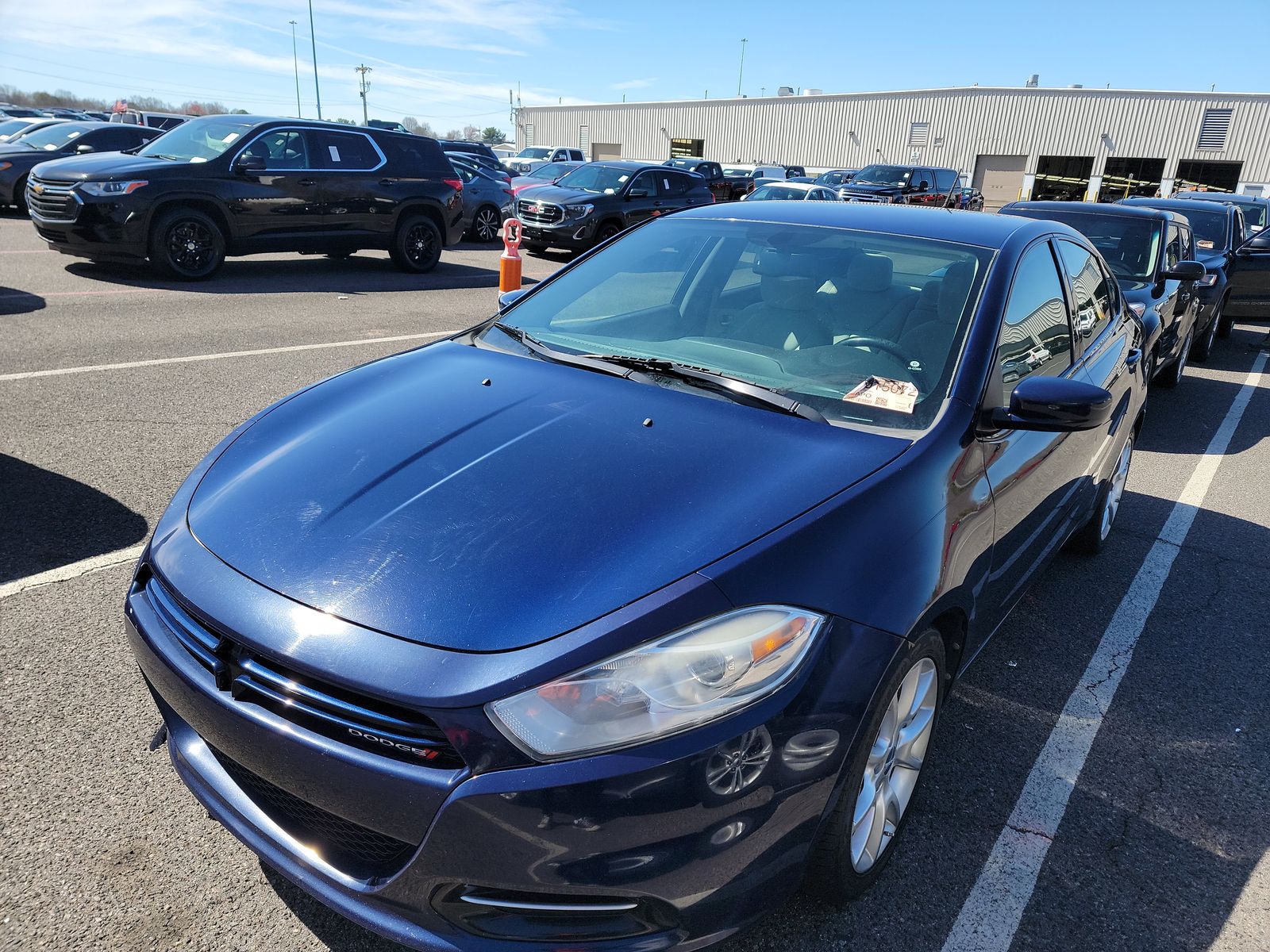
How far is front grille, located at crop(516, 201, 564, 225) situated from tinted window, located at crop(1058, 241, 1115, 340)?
→ 38.3 feet

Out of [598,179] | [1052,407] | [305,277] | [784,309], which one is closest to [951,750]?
[1052,407]

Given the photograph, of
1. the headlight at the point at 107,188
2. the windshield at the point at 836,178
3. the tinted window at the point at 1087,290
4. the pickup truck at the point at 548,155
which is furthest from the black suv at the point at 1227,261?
the pickup truck at the point at 548,155

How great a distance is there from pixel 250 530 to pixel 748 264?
6.58ft

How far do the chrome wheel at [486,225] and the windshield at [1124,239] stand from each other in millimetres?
11195

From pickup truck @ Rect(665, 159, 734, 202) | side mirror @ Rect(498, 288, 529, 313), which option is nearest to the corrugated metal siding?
pickup truck @ Rect(665, 159, 734, 202)

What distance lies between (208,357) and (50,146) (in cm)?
1134

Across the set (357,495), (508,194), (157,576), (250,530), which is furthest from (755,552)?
(508,194)

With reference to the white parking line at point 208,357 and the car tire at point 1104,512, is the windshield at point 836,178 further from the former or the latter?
the car tire at point 1104,512

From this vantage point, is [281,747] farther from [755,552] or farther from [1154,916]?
[1154,916]

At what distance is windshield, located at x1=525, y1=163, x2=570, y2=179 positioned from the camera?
2112 centimetres

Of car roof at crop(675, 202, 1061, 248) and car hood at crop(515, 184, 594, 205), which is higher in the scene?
car roof at crop(675, 202, 1061, 248)

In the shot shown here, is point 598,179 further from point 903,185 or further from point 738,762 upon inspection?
point 738,762

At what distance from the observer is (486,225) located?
17.0 meters

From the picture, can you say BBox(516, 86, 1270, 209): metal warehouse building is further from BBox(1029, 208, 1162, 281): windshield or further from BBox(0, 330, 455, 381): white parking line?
BBox(0, 330, 455, 381): white parking line
